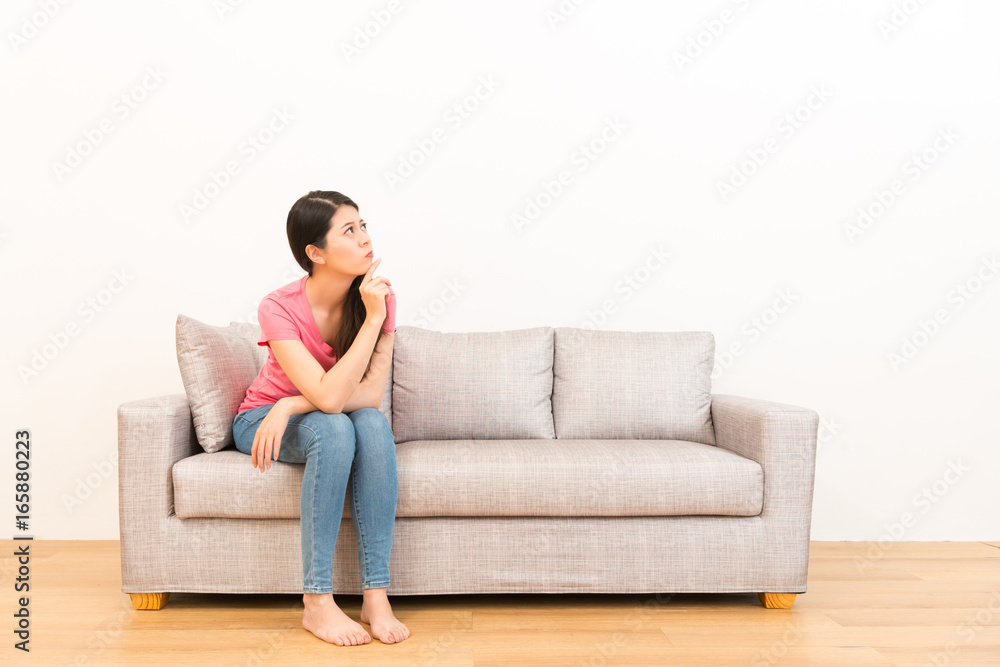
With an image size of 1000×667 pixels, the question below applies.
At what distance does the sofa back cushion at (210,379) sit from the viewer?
196 cm

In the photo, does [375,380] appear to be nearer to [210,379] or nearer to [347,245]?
[347,245]

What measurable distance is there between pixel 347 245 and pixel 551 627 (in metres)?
1.10

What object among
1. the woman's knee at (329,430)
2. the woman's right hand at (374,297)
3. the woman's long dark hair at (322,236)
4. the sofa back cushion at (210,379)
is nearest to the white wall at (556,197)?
the sofa back cushion at (210,379)

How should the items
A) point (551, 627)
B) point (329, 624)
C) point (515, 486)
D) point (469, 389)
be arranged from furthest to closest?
1. point (469, 389)
2. point (515, 486)
3. point (551, 627)
4. point (329, 624)

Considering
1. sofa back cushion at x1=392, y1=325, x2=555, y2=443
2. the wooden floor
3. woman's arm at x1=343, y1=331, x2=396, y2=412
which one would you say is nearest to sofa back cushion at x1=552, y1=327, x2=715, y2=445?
sofa back cushion at x1=392, y1=325, x2=555, y2=443

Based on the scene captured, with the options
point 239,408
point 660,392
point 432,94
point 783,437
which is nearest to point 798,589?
point 783,437

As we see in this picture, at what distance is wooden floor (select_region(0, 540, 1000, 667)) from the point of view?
1.58 m

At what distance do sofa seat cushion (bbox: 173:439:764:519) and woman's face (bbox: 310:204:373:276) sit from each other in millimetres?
533

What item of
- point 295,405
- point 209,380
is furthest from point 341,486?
point 209,380

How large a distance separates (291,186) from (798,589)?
2185 mm

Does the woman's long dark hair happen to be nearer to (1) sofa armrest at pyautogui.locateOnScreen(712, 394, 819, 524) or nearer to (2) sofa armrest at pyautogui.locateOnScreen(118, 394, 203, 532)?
(2) sofa armrest at pyautogui.locateOnScreen(118, 394, 203, 532)

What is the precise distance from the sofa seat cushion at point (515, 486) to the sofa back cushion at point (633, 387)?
407 mm

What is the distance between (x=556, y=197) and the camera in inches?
108

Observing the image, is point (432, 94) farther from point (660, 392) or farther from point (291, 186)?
point (660, 392)
